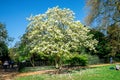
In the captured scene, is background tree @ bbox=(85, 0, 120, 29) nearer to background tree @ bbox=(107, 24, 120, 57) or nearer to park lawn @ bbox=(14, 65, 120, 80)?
background tree @ bbox=(107, 24, 120, 57)

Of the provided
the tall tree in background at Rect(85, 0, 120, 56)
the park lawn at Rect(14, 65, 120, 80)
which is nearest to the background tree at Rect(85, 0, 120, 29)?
the tall tree in background at Rect(85, 0, 120, 56)

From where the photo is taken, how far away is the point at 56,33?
25.6m

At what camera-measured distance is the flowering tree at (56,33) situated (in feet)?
83.6

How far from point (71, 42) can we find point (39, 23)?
3913mm

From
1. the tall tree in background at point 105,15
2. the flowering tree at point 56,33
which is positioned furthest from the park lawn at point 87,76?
the tall tree in background at point 105,15

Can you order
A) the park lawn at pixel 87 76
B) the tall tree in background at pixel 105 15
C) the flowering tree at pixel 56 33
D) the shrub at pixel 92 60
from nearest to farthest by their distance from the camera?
the park lawn at pixel 87 76 < the flowering tree at pixel 56 33 < the tall tree in background at pixel 105 15 < the shrub at pixel 92 60

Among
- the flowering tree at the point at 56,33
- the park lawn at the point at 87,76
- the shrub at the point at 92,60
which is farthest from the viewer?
the shrub at the point at 92,60

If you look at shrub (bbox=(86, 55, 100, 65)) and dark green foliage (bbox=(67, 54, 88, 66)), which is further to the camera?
shrub (bbox=(86, 55, 100, 65))

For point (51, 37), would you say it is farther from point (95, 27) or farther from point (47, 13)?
→ point (95, 27)

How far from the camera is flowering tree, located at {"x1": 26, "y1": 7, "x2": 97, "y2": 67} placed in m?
25.5

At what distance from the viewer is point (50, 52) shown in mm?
26297

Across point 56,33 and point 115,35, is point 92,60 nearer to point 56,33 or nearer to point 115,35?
point 115,35

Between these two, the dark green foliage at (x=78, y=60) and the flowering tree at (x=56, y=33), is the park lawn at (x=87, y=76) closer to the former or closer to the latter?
the flowering tree at (x=56, y=33)

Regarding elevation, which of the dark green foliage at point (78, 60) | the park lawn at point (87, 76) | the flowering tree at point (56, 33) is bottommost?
the park lawn at point (87, 76)
